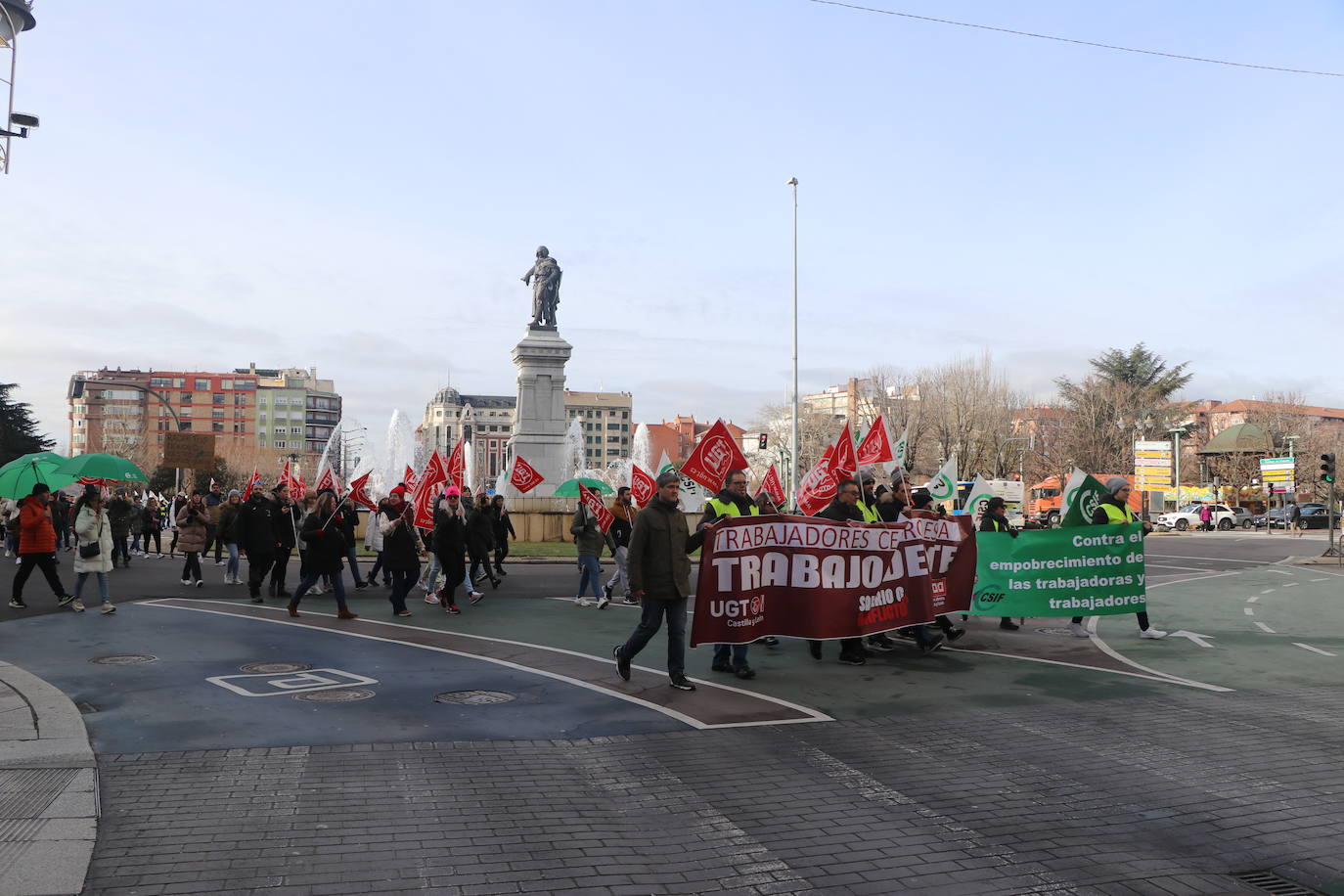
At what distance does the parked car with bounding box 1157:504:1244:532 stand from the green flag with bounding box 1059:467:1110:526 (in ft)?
162

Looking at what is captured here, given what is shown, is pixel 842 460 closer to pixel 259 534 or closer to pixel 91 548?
pixel 259 534

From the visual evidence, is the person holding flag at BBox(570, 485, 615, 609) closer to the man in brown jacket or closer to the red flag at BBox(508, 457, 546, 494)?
the man in brown jacket

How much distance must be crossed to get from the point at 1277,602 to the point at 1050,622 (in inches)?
222

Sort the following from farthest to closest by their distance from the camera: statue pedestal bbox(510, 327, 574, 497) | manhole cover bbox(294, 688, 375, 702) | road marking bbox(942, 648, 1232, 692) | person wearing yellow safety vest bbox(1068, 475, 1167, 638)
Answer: statue pedestal bbox(510, 327, 574, 497) < person wearing yellow safety vest bbox(1068, 475, 1167, 638) < road marking bbox(942, 648, 1232, 692) < manhole cover bbox(294, 688, 375, 702)

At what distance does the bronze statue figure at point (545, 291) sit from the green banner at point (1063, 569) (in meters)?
29.6

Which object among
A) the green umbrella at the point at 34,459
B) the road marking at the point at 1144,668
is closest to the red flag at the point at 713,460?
the road marking at the point at 1144,668

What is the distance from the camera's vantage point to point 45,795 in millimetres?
5512

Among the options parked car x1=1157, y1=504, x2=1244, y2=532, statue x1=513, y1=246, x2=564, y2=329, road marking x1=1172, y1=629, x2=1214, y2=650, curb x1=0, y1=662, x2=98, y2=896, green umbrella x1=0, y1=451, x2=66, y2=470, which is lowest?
road marking x1=1172, y1=629, x2=1214, y2=650

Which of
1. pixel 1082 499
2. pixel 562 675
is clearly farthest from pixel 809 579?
pixel 1082 499

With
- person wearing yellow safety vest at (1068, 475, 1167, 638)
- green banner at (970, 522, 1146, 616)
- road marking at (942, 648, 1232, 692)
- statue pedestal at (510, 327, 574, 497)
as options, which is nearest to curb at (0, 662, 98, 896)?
road marking at (942, 648, 1232, 692)

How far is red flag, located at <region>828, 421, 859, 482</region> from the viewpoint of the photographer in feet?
45.6

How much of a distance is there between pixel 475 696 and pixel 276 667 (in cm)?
245

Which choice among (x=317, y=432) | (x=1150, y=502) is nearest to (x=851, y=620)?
(x=1150, y=502)

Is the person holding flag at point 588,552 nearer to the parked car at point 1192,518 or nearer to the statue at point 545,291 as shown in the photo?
the statue at point 545,291
